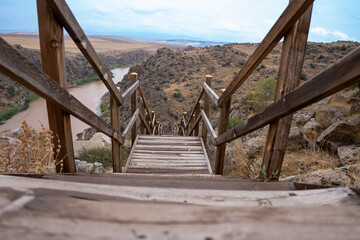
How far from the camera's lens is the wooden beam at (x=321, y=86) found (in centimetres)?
87

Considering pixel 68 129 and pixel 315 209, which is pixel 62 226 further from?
pixel 68 129

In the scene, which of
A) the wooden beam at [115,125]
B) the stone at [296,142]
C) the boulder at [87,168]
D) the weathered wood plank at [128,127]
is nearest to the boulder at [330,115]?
the stone at [296,142]

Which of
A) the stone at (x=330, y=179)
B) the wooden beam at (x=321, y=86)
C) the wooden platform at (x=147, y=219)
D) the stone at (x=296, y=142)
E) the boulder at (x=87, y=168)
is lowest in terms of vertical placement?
the boulder at (x=87, y=168)

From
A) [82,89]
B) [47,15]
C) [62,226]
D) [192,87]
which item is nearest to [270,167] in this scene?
[62,226]

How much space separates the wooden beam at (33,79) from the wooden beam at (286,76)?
1359 mm

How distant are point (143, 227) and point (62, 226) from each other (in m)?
0.22

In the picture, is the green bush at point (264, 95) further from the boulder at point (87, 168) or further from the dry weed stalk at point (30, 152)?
the dry weed stalk at point (30, 152)

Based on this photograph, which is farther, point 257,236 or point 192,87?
point 192,87

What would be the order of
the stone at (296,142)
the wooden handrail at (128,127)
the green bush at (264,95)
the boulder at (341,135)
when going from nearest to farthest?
the wooden handrail at (128,127), the boulder at (341,135), the stone at (296,142), the green bush at (264,95)

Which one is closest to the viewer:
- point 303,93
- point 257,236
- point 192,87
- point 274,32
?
point 257,236

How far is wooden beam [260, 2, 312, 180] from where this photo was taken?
138 cm

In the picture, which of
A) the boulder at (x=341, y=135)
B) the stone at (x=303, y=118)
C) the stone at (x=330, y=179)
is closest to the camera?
the stone at (x=330, y=179)

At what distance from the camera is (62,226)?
61 cm

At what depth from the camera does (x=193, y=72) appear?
2470cm
